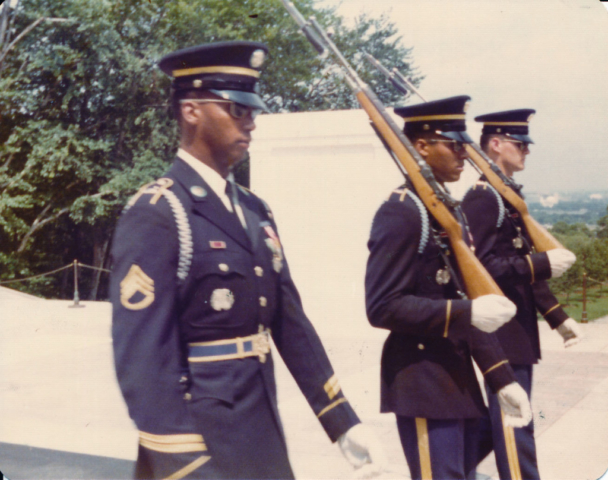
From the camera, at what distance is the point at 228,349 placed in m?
1.67

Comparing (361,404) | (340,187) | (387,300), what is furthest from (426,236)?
(340,187)

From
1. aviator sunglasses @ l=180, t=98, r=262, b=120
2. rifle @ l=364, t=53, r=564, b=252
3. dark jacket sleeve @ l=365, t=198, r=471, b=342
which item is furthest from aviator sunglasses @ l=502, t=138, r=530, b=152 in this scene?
aviator sunglasses @ l=180, t=98, r=262, b=120

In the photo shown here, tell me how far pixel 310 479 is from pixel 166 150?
172 cm

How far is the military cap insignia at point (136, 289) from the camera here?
5.00 feet

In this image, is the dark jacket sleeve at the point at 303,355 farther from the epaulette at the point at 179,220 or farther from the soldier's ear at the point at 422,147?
the soldier's ear at the point at 422,147

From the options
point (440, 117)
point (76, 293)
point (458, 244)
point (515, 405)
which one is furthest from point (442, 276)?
point (76, 293)

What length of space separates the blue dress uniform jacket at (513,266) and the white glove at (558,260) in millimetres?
34

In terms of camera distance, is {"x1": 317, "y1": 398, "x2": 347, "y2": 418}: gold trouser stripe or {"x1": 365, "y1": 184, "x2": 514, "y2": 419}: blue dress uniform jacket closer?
{"x1": 317, "y1": 398, "x2": 347, "y2": 418}: gold trouser stripe

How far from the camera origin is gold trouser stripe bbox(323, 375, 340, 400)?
1842 mm

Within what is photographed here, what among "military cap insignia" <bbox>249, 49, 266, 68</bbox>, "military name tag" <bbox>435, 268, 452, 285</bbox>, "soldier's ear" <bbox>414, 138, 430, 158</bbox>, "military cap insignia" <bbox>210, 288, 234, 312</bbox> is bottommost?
"military name tag" <bbox>435, 268, 452, 285</bbox>

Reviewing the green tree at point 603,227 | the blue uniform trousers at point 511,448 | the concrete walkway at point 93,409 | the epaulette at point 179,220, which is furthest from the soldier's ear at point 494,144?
the epaulette at point 179,220

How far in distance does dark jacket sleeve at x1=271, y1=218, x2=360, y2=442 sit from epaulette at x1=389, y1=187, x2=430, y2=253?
612mm

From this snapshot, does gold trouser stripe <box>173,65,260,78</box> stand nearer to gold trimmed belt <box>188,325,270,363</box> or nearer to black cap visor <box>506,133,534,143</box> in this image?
gold trimmed belt <box>188,325,270,363</box>

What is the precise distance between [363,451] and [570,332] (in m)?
1.72
